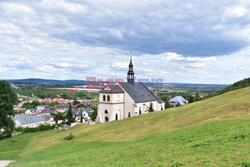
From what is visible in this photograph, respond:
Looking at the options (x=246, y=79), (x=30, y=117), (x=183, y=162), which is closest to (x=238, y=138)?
(x=183, y=162)

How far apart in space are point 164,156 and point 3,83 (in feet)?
111

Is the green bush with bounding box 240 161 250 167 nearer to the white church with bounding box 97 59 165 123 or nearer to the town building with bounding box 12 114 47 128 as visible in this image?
the white church with bounding box 97 59 165 123

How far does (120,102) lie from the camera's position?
4938cm

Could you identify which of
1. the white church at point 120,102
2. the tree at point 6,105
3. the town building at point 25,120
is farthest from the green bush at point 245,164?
the town building at point 25,120

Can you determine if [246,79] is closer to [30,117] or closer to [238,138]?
[238,138]

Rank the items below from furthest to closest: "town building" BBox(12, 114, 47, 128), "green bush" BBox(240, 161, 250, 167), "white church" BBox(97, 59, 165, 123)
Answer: "town building" BBox(12, 114, 47, 128) < "white church" BBox(97, 59, 165, 123) < "green bush" BBox(240, 161, 250, 167)

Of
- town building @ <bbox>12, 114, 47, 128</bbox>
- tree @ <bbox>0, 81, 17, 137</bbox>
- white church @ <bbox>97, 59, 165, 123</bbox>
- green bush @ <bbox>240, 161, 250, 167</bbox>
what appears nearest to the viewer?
green bush @ <bbox>240, 161, 250, 167</bbox>

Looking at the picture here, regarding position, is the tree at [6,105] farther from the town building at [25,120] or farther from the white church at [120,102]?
the town building at [25,120]

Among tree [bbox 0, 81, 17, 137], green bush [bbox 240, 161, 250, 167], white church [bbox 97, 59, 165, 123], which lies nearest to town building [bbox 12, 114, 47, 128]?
white church [bbox 97, 59, 165, 123]

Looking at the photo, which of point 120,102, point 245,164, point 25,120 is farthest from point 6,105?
point 25,120

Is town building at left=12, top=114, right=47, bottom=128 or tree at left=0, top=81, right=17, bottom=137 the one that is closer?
tree at left=0, top=81, right=17, bottom=137

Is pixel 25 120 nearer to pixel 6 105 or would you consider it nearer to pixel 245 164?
pixel 6 105

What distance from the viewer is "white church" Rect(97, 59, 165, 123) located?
47812mm

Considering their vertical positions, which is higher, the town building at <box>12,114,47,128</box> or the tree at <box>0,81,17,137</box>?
the tree at <box>0,81,17,137</box>
